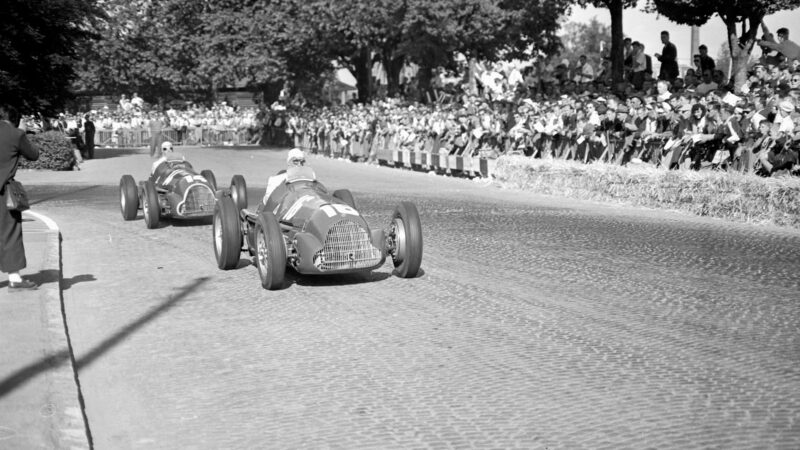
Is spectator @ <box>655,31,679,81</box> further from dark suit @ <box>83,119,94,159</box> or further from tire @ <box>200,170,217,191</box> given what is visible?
dark suit @ <box>83,119,94,159</box>

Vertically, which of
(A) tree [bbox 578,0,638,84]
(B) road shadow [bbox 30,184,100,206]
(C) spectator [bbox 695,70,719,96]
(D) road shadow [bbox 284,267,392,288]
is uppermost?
(A) tree [bbox 578,0,638,84]

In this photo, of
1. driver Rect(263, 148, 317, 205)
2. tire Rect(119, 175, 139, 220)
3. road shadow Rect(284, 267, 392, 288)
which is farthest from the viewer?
tire Rect(119, 175, 139, 220)

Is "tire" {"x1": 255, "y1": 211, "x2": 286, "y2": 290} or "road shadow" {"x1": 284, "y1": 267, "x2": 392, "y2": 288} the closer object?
"tire" {"x1": 255, "y1": 211, "x2": 286, "y2": 290}

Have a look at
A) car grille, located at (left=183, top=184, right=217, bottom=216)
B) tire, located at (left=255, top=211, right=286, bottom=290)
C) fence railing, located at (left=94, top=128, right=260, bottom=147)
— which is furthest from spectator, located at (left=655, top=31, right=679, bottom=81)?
fence railing, located at (left=94, top=128, right=260, bottom=147)

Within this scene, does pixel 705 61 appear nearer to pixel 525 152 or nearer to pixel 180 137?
pixel 525 152

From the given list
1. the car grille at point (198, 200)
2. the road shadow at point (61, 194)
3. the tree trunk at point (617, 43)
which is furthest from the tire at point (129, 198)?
the tree trunk at point (617, 43)

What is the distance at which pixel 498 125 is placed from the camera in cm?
2698

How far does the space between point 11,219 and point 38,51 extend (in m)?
24.3

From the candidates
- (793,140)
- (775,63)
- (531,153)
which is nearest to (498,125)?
(531,153)

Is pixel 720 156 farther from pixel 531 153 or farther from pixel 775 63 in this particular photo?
pixel 531 153

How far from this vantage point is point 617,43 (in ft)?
92.9

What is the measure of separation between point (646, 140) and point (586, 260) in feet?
32.9

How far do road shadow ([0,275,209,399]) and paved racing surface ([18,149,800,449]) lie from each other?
0.04 metres

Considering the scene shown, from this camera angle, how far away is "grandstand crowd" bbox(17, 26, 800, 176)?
1762cm
